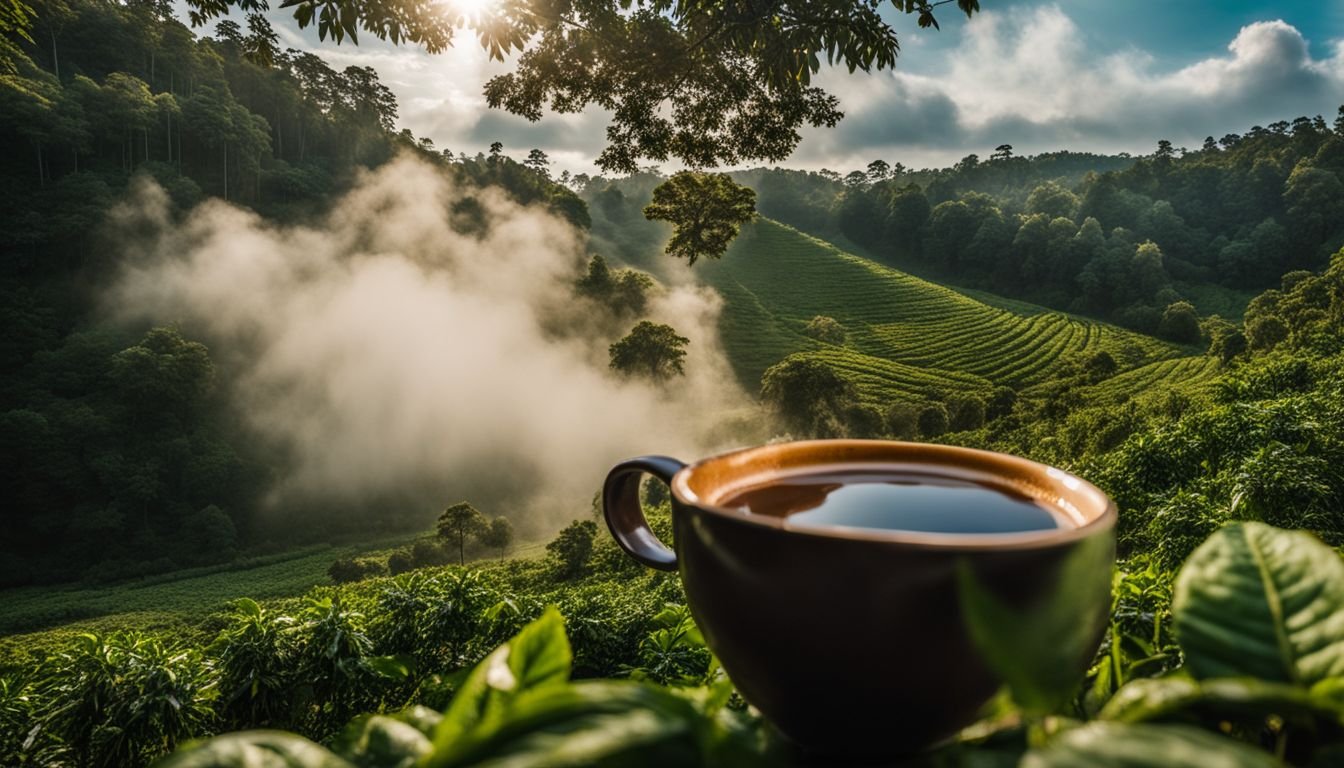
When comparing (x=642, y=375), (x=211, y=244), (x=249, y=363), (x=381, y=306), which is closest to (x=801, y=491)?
(x=642, y=375)

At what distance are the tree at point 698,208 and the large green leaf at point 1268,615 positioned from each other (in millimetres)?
13737

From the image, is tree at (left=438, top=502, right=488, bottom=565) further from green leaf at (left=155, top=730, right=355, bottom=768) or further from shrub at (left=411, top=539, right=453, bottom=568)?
green leaf at (left=155, top=730, right=355, bottom=768)

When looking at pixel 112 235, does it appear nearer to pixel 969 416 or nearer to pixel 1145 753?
pixel 969 416

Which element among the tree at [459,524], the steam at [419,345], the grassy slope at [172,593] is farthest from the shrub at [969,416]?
the tree at [459,524]

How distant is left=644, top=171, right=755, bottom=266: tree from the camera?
1444 centimetres

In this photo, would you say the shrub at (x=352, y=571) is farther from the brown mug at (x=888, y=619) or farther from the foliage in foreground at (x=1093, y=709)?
the brown mug at (x=888, y=619)

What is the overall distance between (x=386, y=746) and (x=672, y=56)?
5.84 m

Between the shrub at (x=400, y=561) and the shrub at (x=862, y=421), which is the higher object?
the shrub at (x=862, y=421)

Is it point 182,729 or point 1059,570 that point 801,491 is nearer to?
point 1059,570

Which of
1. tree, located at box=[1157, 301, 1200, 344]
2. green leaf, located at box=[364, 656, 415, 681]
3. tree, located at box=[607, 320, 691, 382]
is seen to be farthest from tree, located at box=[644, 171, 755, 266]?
tree, located at box=[1157, 301, 1200, 344]

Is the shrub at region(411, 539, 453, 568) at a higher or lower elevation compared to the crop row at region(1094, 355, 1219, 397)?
lower

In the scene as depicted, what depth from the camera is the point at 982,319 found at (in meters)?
48.4

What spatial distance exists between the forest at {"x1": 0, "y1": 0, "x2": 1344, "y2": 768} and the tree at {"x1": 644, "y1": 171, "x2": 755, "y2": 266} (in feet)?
0.44

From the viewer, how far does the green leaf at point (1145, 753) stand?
6.7 inches
